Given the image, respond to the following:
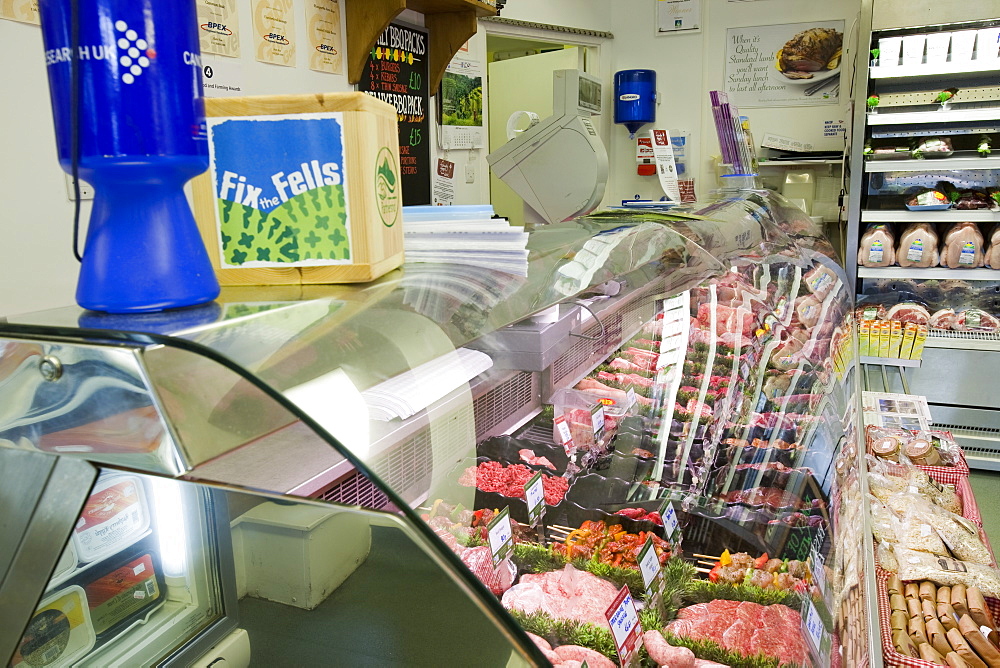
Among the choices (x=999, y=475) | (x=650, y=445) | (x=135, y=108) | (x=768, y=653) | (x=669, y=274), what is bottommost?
(x=999, y=475)

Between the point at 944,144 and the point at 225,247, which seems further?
the point at 944,144

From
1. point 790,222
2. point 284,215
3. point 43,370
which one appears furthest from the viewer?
point 790,222

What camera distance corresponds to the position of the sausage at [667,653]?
135cm

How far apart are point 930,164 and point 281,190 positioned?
15.0 ft

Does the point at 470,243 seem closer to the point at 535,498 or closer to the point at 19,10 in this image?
the point at 535,498

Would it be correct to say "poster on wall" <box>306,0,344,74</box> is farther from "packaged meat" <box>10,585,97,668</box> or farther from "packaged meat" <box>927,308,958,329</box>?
"packaged meat" <box>927,308,958,329</box>

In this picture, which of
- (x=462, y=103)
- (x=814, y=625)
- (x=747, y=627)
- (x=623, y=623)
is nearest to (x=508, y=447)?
(x=623, y=623)

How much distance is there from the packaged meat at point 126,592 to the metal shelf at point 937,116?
15.2ft

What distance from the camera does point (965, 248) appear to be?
14.7 ft

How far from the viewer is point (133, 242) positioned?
69 cm

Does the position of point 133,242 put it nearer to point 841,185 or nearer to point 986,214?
point 986,214

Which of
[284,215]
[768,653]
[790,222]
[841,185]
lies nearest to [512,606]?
[768,653]

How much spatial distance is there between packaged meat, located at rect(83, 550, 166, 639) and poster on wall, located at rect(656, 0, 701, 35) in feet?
20.3

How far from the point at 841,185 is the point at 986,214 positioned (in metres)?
1.36
